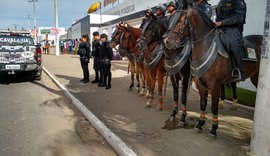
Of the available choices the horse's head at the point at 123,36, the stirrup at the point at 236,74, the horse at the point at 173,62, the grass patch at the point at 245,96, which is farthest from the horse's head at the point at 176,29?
the grass patch at the point at 245,96

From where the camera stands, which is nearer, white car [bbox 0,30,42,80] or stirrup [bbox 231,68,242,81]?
stirrup [bbox 231,68,242,81]

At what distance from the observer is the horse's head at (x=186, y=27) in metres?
4.51

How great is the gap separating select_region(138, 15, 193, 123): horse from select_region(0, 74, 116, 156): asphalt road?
1947 mm

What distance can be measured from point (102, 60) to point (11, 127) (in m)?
4.66

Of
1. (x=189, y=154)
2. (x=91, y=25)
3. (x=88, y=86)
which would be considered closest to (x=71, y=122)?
(x=189, y=154)

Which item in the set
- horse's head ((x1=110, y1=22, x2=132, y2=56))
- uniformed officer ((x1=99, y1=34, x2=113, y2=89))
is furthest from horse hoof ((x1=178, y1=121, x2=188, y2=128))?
uniformed officer ((x1=99, y1=34, x2=113, y2=89))

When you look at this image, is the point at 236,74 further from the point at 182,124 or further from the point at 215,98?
the point at 182,124

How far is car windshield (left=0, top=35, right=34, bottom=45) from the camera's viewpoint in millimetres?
11203

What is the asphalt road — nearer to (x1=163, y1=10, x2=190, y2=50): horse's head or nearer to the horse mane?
(x1=163, y1=10, x2=190, y2=50): horse's head

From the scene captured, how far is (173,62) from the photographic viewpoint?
546cm

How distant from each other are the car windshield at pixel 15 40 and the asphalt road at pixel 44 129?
9.67 ft

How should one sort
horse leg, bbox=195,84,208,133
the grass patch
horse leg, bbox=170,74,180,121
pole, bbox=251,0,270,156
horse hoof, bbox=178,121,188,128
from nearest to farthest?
pole, bbox=251,0,270,156 < horse leg, bbox=195,84,208,133 < horse hoof, bbox=178,121,188,128 < horse leg, bbox=170,74,180,121 < the grass patch

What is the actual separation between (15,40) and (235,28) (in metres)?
9.84

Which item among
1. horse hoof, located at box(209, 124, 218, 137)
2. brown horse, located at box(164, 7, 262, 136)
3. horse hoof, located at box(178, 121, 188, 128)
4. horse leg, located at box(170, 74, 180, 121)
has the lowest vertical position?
horse hoof, located at box(178, 121, 188, 128)
